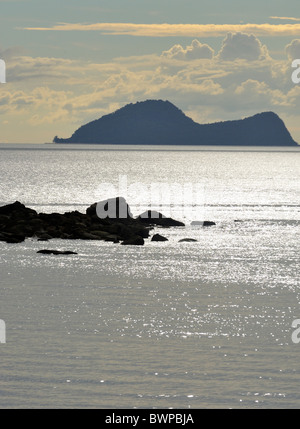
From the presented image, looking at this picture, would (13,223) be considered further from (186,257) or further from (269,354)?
(269,354)

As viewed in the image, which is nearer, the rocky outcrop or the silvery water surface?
the silvery water surface

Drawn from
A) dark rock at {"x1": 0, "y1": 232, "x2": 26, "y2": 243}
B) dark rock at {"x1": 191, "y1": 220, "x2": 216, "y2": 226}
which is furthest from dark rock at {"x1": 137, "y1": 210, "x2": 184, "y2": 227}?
dark rock at {"x1": 0, "y1": 232, "x2": 26, "y2": 243}

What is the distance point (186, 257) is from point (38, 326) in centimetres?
1818

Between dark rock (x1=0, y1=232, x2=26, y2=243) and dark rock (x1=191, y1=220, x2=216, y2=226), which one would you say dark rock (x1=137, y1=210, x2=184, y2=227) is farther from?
dark rock (x1=0, y1=232, x2=26, y2=243)

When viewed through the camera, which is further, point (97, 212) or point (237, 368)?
point (97, 212)

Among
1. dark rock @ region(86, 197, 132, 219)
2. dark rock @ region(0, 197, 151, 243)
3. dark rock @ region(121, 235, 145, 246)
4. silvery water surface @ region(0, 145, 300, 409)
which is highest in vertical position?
dark rock @ region(86, 197, 132, 219)

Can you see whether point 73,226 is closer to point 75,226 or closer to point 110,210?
point 75,226

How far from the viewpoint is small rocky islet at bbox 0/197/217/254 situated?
49037mm

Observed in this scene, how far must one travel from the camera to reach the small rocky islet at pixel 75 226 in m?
49.0

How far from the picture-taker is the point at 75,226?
51406 millimetres

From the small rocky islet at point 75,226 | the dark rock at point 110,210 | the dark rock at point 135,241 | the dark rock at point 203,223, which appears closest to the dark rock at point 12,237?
the small rocky islet at point 75,226

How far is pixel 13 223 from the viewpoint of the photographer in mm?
51594

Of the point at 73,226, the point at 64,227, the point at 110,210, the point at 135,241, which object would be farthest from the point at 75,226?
the point at 135,241
